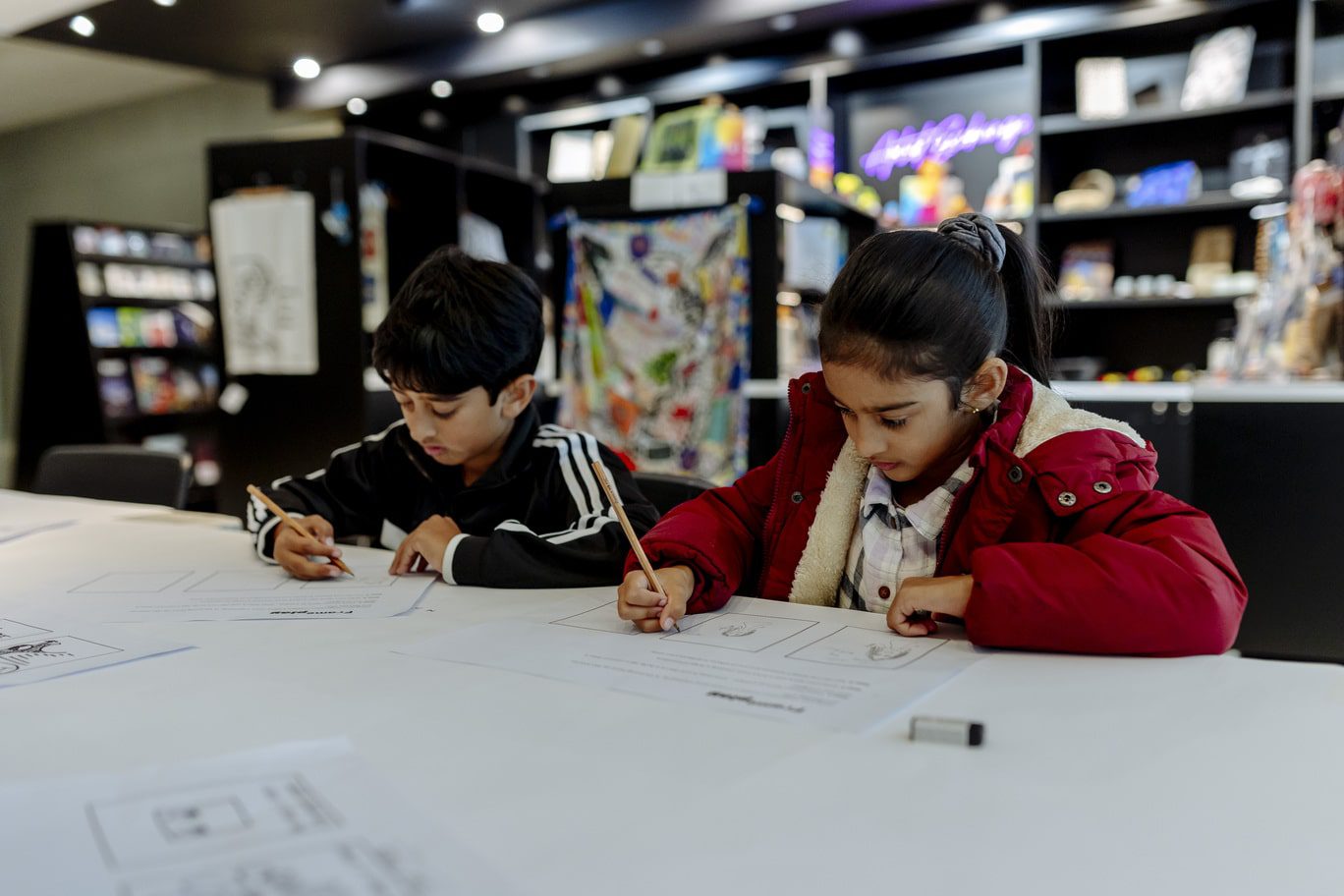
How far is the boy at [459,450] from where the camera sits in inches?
56.2

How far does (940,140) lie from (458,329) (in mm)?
3924

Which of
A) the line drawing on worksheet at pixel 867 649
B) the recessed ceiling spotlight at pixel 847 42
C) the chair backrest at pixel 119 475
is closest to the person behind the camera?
the line drawing on worksheet at pixel 867 649

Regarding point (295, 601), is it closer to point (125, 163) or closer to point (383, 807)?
point (383, 807)

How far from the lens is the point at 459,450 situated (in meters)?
1.50

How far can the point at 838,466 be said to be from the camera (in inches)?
48.4

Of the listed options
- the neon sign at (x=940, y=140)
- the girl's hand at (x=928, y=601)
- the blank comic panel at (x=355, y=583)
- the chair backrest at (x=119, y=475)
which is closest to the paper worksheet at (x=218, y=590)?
the blank comic panel at (x=355, y=583)

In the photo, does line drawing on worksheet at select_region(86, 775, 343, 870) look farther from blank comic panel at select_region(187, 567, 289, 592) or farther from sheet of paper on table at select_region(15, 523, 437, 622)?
blank comic panel at select_region(187, 567, 289, 592)

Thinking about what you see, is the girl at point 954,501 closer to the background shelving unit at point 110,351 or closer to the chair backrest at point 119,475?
the chair backrest at point 119,475

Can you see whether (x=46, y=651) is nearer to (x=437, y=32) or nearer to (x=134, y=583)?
(x=134, y=583)

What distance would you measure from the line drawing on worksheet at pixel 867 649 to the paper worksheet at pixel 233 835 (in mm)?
402

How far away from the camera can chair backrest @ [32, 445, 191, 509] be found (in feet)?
7.22

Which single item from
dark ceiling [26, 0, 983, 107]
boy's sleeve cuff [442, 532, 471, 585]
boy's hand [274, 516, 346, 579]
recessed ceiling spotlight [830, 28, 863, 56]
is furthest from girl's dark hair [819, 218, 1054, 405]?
recessed ceiling spotlight [830, 28, 863, 56]

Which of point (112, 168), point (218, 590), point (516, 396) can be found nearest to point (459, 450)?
point (516, 396)

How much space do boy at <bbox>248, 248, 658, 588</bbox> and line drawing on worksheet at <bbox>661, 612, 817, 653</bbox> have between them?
0.30 m
